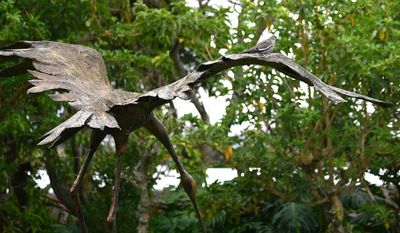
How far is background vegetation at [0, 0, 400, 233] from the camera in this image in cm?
555

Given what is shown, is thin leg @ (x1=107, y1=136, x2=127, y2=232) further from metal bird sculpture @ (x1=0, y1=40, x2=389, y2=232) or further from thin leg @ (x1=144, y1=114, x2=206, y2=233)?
thin leg @ (x1=144, y1=114, x2=206, y2=233)

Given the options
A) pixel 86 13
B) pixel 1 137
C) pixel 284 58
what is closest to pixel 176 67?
pixel 86 13

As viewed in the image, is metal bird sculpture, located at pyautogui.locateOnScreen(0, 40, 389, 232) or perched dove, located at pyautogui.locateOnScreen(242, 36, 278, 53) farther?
perched dove, located at pyautogui.locateOnScreen(242, 36, 278, 53)

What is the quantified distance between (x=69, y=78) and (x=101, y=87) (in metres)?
0.20

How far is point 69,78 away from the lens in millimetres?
3547

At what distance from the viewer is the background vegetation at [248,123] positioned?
5.55 m

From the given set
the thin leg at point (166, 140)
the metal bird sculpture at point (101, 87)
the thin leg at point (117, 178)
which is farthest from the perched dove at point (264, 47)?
the thin leg at point (117, 178)

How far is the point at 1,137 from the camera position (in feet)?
20.7

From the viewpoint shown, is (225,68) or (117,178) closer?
(225,68)

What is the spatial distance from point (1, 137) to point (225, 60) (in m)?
3.32

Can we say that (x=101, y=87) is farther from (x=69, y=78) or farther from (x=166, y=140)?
(x=166, y=140)

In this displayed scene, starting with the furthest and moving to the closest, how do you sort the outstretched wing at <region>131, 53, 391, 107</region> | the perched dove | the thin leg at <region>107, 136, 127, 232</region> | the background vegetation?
the background vegetation
the thin leg at <region>107, 136, 127, 232</region>
the perched dove
the outstretched wing at <region>131, 53, 391, 107</region>

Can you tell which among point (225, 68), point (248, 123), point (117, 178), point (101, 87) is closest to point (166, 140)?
point (117, 178)

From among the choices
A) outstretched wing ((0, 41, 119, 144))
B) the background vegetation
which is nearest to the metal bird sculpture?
outstretched wing ((0, 41, 119, 144))
